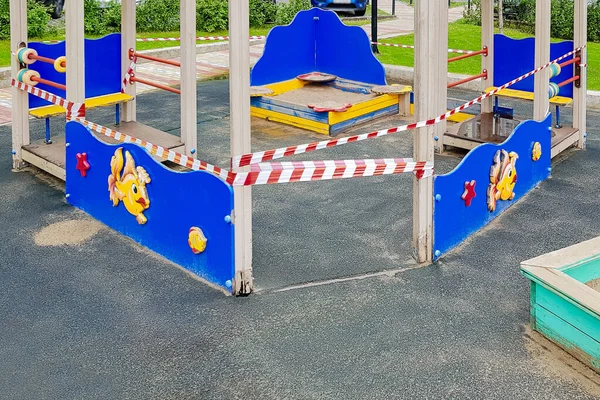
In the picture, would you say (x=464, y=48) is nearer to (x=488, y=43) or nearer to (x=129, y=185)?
(x=488, y=43)

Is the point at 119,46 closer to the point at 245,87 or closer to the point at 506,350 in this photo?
the point at 245,87

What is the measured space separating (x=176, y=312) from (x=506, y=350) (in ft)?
7.24

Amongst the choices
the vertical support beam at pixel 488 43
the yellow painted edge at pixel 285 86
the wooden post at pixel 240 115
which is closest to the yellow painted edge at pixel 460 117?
the vertical support beam at pixel 488 43

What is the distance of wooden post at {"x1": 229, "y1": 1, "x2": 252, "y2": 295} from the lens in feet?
16.9

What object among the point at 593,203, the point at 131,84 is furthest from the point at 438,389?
the point at 131,84

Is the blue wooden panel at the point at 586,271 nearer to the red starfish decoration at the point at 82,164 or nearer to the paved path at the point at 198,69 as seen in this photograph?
the red starfish decoration at the point at 82,164

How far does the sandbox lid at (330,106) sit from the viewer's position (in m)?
10.2

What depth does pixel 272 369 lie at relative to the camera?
452 cm

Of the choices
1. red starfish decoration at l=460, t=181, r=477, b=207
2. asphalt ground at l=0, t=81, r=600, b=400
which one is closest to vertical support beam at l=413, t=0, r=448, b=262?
asphalt ground at l=0, t=81, r=600, b=400

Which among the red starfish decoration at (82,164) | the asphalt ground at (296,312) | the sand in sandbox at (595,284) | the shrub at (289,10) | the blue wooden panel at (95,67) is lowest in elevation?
the asphalt ground at (296,312)

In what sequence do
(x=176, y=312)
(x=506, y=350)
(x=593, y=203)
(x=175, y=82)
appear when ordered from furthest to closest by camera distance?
(x=175, y=82) < (x=593, y=203) < (x=176, y=312) < (x=506, y=350)

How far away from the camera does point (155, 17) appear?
19891mm

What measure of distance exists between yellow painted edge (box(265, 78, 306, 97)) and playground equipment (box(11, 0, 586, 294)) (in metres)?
3.51

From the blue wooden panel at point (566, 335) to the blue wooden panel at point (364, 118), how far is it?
19.2ft
